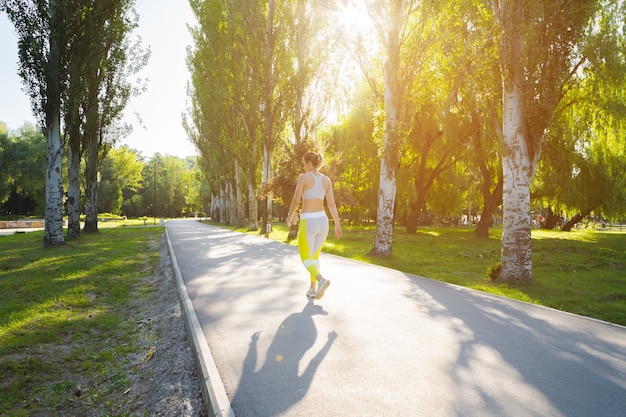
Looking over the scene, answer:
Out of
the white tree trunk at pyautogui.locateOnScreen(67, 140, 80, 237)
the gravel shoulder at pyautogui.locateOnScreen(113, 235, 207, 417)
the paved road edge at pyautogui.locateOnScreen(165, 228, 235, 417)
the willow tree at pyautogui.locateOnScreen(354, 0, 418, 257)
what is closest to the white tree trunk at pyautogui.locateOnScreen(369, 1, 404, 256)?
the willow tree at pyautogui.locateOnScreen(354, 0, 418, 257)

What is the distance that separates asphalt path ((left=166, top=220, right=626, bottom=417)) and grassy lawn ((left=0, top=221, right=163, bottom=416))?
1180 millimetres

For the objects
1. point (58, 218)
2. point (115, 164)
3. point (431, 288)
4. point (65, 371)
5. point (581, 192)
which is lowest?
point (65, 371)

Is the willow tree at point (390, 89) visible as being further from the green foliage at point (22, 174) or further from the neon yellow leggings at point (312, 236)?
the green foliage at point (22, 174)

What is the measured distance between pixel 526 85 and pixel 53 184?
1609cm

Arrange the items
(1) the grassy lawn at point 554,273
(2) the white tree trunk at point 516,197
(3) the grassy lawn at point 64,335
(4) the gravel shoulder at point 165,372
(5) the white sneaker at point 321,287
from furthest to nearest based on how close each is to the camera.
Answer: (2) the white tree trunk at point 516,197 < (1) the grassy lawn at point 554,273 < (5) the white sneaker at point 321,287 < (3) the grassy lawn at point 64,335 < (4) the gravel shoulder at point 165,372

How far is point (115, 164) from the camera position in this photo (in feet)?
228

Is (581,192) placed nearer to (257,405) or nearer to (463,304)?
(463,304)

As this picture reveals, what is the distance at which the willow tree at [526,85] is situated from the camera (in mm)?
8680

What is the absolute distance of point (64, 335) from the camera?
5621mm

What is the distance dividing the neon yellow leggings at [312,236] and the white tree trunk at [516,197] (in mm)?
5272

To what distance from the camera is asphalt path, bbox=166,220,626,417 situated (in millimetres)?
2881

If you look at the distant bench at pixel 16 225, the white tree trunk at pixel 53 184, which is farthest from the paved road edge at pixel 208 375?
the distant bench at pixel 16 225

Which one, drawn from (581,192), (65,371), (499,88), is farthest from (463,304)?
(581,192)

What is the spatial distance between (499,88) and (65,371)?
34.9ft
